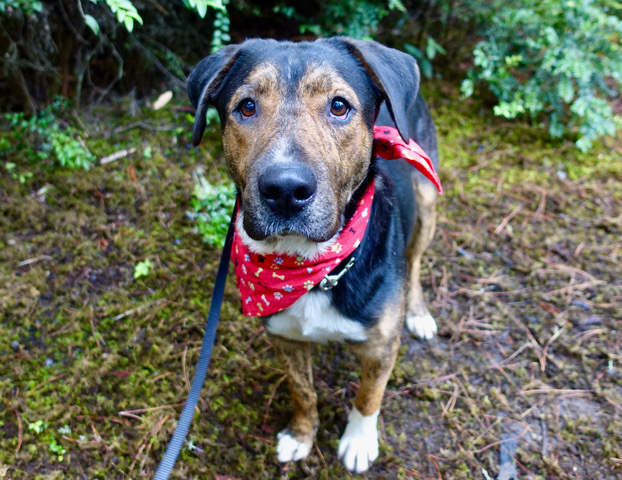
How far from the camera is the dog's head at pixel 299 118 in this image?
2.01 metres

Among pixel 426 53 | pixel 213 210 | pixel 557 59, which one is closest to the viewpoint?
pixel 213 210

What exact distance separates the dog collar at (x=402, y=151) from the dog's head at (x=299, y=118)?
4.7 inches

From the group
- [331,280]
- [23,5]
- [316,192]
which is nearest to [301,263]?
[331,280]

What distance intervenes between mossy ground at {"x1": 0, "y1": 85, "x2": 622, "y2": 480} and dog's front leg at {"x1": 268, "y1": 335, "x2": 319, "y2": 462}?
101 millimetres

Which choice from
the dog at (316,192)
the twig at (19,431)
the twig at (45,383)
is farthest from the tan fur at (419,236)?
the twig at (19,431)

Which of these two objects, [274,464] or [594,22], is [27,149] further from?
[594,22]

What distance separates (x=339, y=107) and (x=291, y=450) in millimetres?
2068

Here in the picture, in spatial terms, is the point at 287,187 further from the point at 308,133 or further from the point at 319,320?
the point at 319,320

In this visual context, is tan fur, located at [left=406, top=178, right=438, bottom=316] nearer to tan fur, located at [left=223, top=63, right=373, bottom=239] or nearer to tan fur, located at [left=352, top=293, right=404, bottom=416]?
tan fur, located at [left=352, top=293, right=404, bottom=416]

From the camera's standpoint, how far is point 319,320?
253 centimetres

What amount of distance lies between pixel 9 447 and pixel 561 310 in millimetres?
3981

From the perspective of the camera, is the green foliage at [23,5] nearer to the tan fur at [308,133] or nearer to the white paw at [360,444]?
the tan fur at [308,133]

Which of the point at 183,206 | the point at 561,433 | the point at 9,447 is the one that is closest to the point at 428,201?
the point at 561,433

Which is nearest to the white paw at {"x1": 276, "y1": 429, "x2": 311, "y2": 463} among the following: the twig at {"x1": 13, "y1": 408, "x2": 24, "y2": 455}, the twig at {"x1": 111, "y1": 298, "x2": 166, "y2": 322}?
the twig at {"x1": 111, "y1": 298, "x2": 166, "y2": 322}
